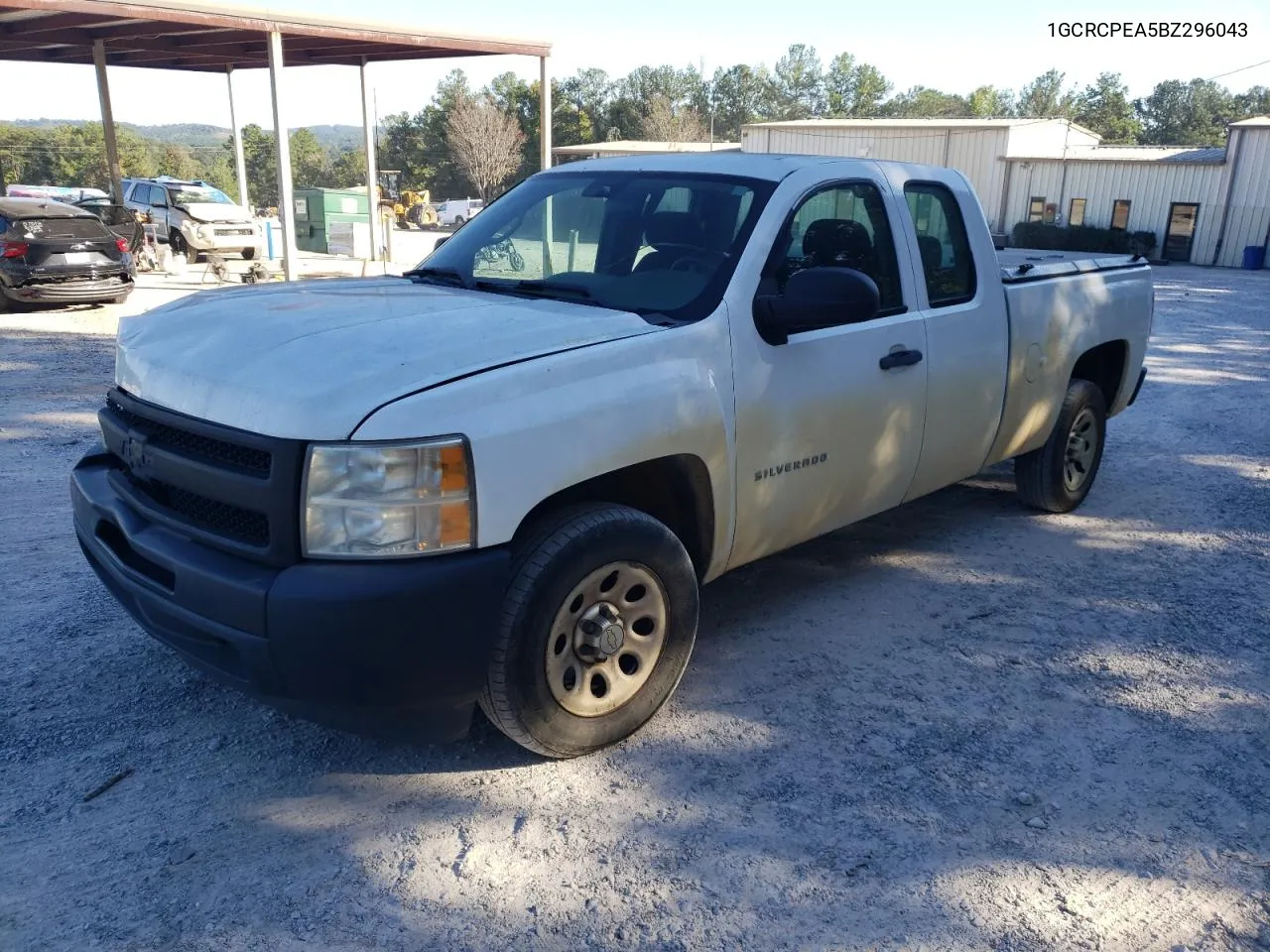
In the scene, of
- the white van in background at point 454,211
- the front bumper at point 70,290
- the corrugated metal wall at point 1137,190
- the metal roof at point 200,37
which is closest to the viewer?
the front bumper at point 70,290

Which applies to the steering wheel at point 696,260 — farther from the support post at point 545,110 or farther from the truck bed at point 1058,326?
the support post at point 545,110

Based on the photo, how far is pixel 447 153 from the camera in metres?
67.4

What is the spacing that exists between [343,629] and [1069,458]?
469 centimetres

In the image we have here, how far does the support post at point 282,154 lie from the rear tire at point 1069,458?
13.0m

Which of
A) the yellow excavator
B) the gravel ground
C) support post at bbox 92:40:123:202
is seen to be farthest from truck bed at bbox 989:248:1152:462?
the yellow excavator

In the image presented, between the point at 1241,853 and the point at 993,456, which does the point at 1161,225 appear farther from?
the point at 1241,853

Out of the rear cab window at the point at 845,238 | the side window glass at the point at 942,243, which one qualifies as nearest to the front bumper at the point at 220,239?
the side window glass at the point at 942,243

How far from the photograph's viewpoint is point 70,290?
13.4 m

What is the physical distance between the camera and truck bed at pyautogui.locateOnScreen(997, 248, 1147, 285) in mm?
5165

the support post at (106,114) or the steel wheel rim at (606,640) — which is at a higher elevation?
the support post at (106,114)

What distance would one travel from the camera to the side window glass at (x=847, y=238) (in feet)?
13.0

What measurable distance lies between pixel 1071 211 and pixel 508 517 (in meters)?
36.0

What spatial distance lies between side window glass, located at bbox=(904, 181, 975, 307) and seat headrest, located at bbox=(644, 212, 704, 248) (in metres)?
1.15

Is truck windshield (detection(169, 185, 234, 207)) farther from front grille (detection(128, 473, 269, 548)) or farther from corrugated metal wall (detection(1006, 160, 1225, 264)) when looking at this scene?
corrugated metal wall (detection(1006, 160, 1225, 264))
